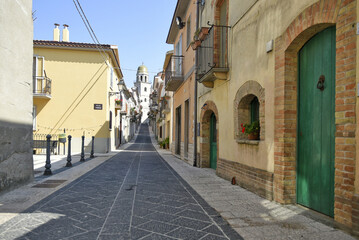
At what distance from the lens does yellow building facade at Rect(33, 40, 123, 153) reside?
53.5 ft

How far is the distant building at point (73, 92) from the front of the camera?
53.5 ft

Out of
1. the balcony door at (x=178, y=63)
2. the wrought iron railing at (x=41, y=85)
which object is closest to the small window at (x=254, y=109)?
the balcony door at (x=178, y=63)

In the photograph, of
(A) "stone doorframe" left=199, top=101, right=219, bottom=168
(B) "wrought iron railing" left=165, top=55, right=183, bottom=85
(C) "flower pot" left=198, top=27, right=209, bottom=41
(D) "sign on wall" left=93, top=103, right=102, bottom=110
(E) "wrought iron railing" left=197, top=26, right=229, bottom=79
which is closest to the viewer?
(E) "wrought iron railing" left=197, top=26, right=229, bottom=79

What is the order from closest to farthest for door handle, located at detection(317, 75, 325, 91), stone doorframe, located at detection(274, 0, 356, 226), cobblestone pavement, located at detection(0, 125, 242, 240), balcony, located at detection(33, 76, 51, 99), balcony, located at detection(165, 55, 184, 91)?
stone doorframe, located at detection(274, 0, 356, 226) → cobblestone pavement, located at detection(0, 125, 242, 240) → door handle, located at detection(317, 75, 325, 91) → balcony, located at detection(165, 55, 184, 91) → balcony, located at detection(33, 76, 51, 99)

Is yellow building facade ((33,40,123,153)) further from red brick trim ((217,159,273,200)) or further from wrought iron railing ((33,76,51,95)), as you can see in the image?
red brick trim ((217,159,273,200))

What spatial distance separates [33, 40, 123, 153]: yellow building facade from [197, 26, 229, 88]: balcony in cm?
1012

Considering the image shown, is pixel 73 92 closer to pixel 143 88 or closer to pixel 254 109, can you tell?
pixel 254 109

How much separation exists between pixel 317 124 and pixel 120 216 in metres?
3.19

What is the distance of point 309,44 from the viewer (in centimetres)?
429

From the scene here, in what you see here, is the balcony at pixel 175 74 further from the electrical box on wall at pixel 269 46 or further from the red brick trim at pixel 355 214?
the red brick trim at pixel 355 214

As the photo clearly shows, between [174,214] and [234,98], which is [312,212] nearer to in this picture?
[174,214]

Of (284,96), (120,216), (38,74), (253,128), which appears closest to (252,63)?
(253,128)

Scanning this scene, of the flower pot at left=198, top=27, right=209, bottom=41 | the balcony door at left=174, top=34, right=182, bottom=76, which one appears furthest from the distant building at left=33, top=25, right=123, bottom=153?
the flower pot at left=198, top=27, right=209, bottom=41

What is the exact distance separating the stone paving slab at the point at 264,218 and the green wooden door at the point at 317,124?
0.29 metres
